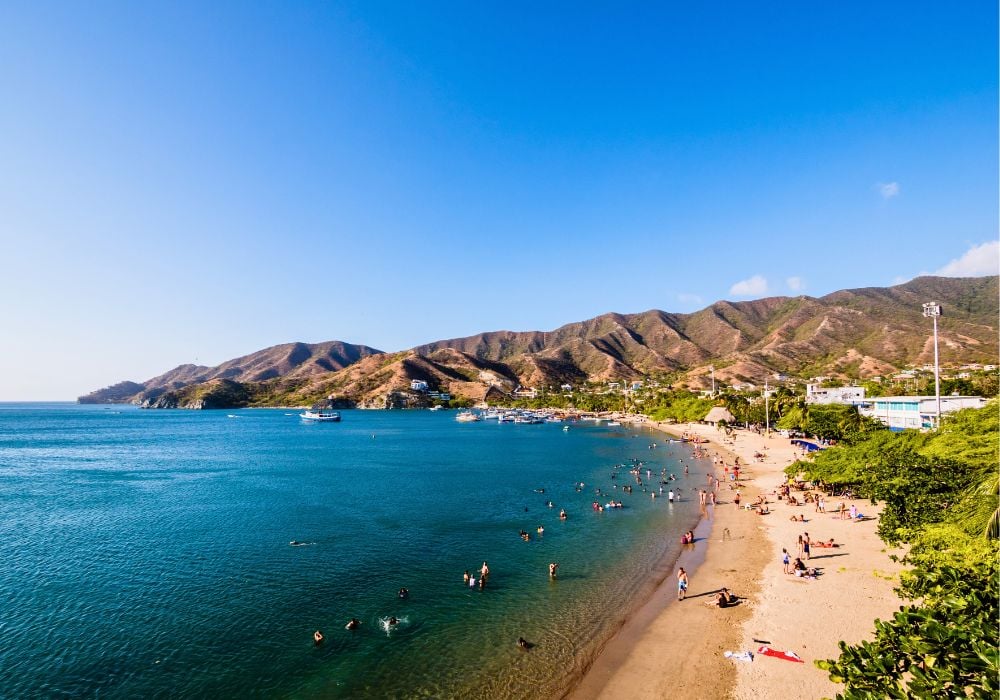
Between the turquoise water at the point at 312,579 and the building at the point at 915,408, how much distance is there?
48.3m

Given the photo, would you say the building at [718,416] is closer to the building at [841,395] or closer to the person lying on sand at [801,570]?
the building at [841,395]

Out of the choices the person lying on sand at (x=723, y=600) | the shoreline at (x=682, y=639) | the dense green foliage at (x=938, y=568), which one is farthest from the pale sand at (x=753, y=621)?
the dense green foliage at (x=938, y=568)

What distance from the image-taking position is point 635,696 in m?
21.1

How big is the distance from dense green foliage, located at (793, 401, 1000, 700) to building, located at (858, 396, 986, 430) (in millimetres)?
52180

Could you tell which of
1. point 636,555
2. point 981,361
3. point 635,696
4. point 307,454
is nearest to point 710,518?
point 636,555

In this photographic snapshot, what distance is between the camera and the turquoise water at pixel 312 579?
23438 mm

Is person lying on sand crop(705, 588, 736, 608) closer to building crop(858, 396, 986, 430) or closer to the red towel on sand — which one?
the red towel on sand

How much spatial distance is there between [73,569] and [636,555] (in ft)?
146

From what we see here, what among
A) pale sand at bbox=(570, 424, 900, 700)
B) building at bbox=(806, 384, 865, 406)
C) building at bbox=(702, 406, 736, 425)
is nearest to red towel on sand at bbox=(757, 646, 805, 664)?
pale sand at bbox=(570, 424, 900, 700)

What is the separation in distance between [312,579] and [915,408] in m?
106

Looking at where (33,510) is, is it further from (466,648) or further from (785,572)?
(785,572)

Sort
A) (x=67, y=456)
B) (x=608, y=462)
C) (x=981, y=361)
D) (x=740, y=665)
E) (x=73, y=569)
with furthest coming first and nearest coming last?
(x=981, y=361)
(x=67, y=456)
(x=608, y=462)
(x=73, y=569)
(x=740, y=665)

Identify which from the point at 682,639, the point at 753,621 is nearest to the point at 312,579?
the point at 682,639

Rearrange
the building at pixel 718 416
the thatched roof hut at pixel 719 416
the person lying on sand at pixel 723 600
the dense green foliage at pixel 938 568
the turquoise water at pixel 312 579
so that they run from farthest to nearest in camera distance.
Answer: the thatched roof hut at pixel 719 416
the building at pixel 718 416
the person lying on sand at pixel 723 600
the turquoise water at pixel 312 579
the dense green foliage at pixel 938 568
